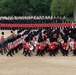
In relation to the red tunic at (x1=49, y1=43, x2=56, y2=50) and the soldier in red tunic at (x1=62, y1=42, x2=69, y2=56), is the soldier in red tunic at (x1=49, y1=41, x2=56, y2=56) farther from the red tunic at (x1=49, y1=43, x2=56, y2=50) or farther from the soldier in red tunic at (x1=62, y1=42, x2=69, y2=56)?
the soldier in red tunic at (x1=62, y1=42, x2=69, y2=56)

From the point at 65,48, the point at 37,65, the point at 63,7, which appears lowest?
the point at 37,65

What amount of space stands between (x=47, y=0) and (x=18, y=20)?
2307 centimetres

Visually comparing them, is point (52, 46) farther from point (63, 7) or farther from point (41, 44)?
point (63, 7)

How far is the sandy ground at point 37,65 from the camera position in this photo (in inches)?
770

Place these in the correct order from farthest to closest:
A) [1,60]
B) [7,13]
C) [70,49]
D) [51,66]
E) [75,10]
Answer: [7,13], [75,10], [70,49], [1,60], [51,66]

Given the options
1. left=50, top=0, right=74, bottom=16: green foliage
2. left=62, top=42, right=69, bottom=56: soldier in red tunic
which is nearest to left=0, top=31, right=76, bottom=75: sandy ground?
left=62, top=42, right=69, bottom=56: soldier in red tunic

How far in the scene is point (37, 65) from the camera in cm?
2130

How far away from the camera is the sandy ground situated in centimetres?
1956

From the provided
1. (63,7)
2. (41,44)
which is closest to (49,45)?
(41,44)

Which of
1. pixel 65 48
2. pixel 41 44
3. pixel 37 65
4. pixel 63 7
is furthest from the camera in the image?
pixel 63 7

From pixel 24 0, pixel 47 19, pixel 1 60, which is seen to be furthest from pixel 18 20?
pixel 24 0

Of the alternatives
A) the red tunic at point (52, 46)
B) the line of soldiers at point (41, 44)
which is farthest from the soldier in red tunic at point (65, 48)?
the red tunic at point (52, 46)

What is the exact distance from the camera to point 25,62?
2219 cm

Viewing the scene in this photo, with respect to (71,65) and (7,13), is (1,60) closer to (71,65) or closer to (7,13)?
(71,65)
